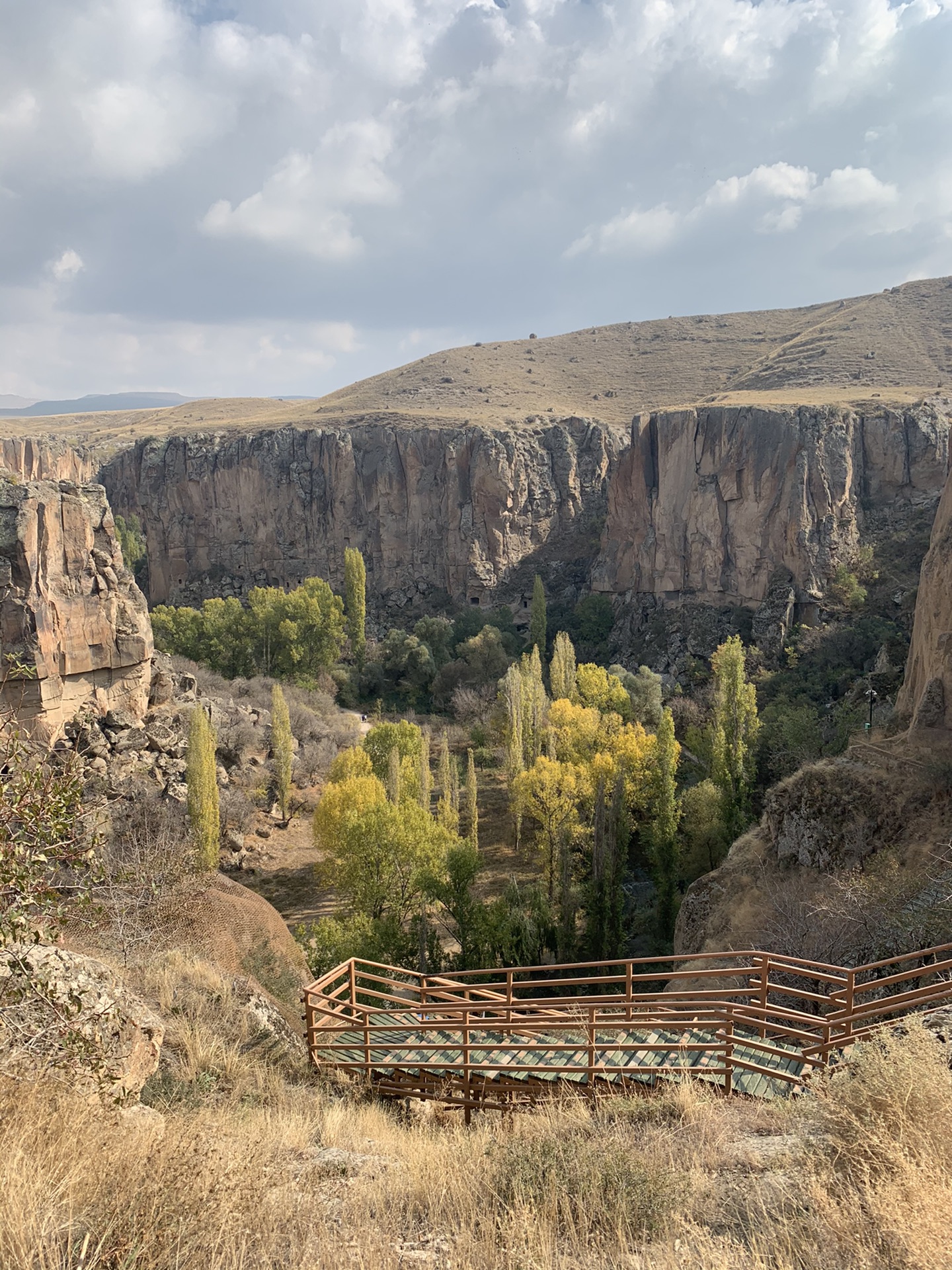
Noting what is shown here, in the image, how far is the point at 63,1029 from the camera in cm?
427

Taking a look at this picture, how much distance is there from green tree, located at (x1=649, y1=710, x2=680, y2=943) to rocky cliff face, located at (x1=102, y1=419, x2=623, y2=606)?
27.0 m

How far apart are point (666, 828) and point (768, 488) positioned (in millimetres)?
22284

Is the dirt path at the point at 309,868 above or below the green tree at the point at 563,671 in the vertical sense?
below

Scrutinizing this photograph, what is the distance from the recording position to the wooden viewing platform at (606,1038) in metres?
5.28

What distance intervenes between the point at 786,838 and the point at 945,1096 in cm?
919

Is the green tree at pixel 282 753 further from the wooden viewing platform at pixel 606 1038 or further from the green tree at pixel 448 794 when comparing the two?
the wooden viewing platform at pixel 606 1038

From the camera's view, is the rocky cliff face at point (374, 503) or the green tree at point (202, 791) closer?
the green tree at point (202, 791)

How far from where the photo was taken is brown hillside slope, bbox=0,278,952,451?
158ft

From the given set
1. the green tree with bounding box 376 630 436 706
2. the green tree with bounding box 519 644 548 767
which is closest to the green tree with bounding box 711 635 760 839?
the green tree with bounding box 519 644 548 767

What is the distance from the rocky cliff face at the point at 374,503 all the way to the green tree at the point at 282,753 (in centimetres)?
2292

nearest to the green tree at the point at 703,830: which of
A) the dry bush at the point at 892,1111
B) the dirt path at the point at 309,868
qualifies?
the dirt path at the point at 309,868

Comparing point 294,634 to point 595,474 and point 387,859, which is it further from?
point 595,474

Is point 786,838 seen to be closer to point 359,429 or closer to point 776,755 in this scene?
point 776,755

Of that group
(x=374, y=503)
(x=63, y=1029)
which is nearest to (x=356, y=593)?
(x=374, y=503)
